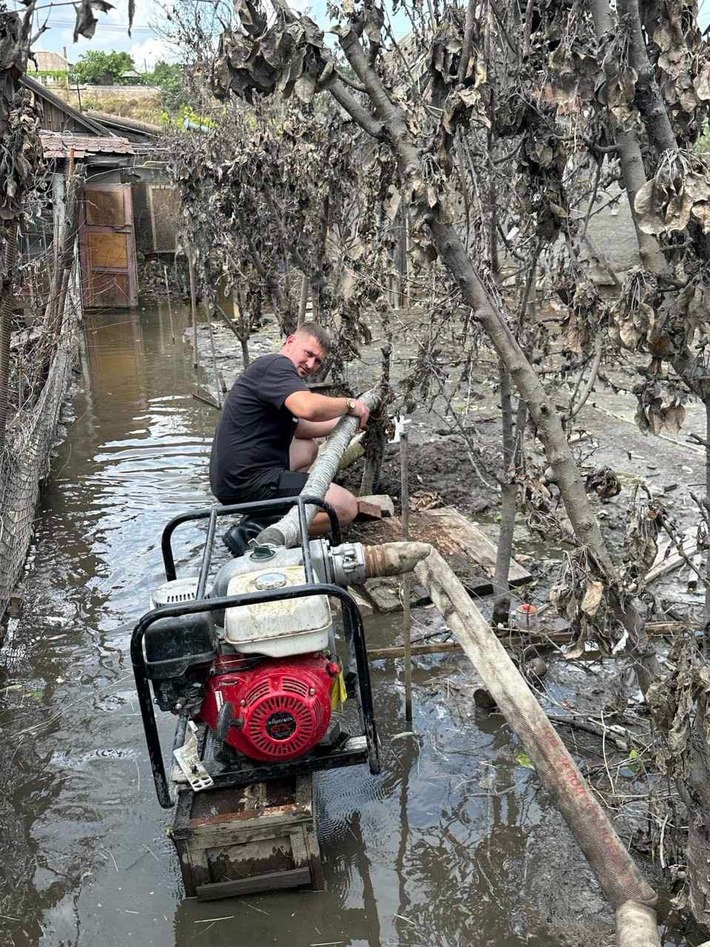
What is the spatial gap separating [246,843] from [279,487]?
2.58m

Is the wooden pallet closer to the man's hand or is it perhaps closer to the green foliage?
the man's hand

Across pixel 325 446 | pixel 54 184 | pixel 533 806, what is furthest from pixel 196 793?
pixel 54 184

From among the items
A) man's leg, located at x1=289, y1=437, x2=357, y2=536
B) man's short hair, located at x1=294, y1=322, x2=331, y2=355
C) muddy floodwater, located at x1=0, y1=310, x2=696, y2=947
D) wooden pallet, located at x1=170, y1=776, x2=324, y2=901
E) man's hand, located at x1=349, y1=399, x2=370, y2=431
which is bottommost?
muddy floodwater, located at x1=0, y1=310, x2=696, y2=947

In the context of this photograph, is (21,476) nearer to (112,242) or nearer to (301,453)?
(301,453)

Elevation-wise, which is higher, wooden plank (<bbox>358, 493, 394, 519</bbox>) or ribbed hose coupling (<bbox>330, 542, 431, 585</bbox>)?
ribbed hose coupling (<bbox>330, 542, 431, 585</bbox>)

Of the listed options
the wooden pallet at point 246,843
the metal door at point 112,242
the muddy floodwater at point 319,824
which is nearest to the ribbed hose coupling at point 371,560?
the wooden pallet at point 246,843

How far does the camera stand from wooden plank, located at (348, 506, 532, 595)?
557 cm

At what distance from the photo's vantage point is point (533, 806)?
362 centimetres

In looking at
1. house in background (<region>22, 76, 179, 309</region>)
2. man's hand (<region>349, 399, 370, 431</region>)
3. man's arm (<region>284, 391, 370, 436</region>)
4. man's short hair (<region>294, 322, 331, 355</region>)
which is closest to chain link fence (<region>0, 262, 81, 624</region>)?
man's arm (<region>284, 391, 370, 436</region>)

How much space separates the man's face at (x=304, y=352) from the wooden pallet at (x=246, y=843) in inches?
112

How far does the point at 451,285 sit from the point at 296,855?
3.32 meters

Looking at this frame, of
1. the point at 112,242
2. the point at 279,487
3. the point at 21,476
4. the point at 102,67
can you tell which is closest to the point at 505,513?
the point at 279,487

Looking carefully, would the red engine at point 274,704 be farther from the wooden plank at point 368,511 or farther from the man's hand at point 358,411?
the wooden plank at point 368,511

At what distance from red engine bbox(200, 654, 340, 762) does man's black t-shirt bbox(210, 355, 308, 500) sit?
2.37 metres
